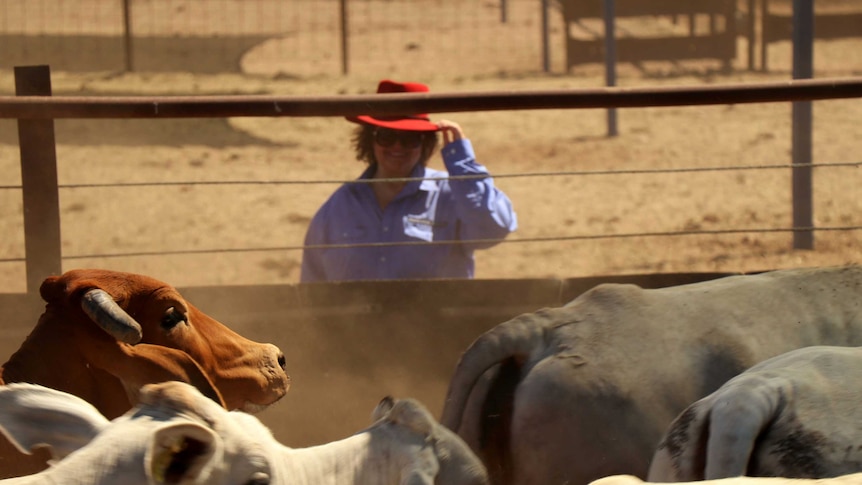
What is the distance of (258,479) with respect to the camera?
6.43 feet

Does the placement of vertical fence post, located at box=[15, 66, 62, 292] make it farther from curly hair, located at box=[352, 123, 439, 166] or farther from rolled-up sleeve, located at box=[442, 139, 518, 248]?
rolled-up sleeve, located at box=[442, 139, 518, 248]

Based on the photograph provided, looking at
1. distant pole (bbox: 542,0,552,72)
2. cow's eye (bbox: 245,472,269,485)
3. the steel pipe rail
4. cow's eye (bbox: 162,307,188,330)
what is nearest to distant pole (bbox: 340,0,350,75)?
distant pole (bbox: 542,0,552,72)

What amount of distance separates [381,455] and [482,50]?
15928 mm

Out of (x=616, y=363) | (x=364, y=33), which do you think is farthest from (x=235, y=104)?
(x=364, y=33)

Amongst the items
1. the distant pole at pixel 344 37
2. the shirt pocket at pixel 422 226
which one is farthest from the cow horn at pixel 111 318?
the distant pole at pixel 344 37

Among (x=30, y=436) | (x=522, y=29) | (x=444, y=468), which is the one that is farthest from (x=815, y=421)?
(x=522, y=29)

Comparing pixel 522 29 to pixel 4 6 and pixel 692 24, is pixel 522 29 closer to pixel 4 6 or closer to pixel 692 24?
pixel 692 24

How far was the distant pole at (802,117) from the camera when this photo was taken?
23.9ft

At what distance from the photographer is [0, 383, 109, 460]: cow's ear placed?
2.04 metres

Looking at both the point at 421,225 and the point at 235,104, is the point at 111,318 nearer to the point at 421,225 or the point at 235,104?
the point at 235,104

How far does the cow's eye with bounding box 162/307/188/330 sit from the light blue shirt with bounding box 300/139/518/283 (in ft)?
6.15

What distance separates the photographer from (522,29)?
18.9 meters

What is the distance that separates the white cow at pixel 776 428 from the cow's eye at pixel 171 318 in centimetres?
139

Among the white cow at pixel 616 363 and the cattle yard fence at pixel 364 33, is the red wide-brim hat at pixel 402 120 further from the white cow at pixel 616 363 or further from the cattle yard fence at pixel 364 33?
the cattle yard fence at pixel 364 33
